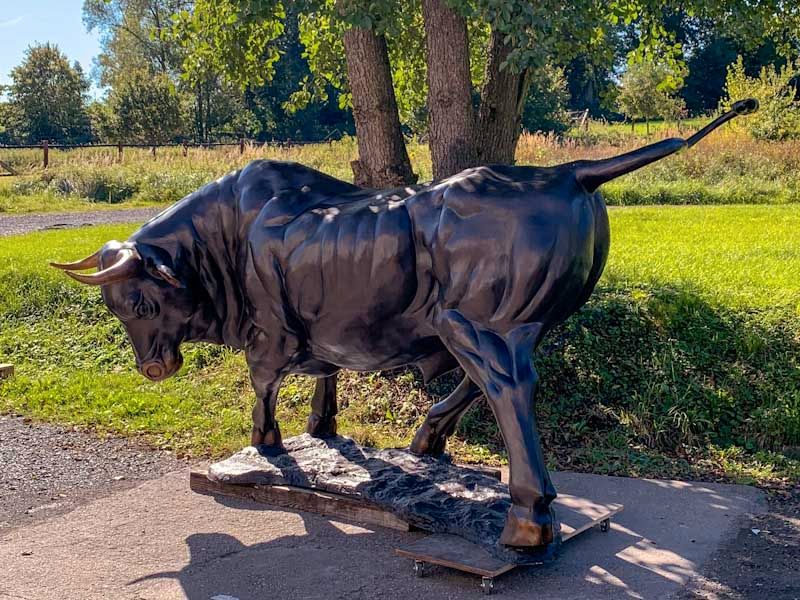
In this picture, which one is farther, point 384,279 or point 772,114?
point 772,114

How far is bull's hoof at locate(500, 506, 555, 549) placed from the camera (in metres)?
3.99

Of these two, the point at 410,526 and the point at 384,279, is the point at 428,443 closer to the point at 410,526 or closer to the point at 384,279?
the point at 410,526

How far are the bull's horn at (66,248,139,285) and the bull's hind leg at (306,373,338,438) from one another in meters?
1.31

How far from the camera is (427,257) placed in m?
4.38

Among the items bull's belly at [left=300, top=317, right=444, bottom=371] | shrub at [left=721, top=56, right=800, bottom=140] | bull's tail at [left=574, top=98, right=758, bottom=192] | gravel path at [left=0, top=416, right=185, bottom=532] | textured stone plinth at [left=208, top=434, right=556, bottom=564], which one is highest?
shrub at [left=721, top=56, right=800, bottom=140]

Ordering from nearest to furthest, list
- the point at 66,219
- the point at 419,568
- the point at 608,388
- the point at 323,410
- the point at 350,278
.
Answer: the point at 419,568 → the point at 350,278 → the point at 323,410 → the point at 608,388 → the point at 66,219

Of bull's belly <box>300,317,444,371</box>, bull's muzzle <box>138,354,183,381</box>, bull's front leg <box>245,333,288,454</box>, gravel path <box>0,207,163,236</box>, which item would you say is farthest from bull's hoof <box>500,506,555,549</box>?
gravel path <box>0,207,163,236</box>

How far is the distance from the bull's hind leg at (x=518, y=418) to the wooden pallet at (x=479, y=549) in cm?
14

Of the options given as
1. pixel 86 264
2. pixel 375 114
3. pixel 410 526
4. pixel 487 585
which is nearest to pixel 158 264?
pixel 86 264

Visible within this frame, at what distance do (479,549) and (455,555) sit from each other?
0.40 ft

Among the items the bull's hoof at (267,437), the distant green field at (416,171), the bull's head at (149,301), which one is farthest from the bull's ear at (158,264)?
the distant green field at (416,171)

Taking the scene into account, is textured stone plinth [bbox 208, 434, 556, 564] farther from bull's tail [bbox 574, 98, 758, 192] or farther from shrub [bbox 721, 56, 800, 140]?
shrub [bbox 721, 56, 800, 140]

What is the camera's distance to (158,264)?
4812 mm

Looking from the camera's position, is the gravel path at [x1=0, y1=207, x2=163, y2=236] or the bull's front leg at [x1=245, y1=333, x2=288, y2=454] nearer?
the bull's front leg at [x1=245, y1=333, x2=288, y2=454]
